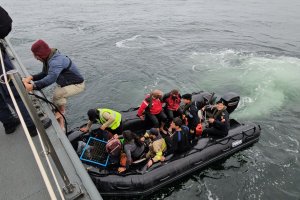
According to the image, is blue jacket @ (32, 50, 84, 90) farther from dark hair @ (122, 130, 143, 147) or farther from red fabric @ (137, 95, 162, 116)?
Result: red fabric @ (137, 95, 162, 116)

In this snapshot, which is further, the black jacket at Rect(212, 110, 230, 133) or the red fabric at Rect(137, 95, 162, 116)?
the red fabric at Rect(137, 95, 162, 116)

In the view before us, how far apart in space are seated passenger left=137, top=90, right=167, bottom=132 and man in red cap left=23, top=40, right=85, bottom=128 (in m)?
2.34

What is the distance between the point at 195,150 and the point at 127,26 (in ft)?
60.7

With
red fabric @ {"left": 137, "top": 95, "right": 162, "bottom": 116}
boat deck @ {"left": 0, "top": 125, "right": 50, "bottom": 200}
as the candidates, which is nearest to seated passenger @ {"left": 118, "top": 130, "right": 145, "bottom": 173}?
red fabric @ {"left": 137, "top": 95, "right": 162, "bottom": 116}

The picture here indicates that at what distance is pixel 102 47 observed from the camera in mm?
17797

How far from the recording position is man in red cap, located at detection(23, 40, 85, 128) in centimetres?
450

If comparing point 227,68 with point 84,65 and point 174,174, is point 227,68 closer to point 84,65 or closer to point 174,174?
point 84,65

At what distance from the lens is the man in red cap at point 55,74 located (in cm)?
450

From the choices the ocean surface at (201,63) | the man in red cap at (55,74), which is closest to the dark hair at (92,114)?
the man in red cap at (55,74)

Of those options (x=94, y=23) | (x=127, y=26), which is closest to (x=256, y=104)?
(x=127, y=26)

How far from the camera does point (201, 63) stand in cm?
1522

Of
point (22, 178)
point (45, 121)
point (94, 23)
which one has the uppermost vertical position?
point (45, 121)

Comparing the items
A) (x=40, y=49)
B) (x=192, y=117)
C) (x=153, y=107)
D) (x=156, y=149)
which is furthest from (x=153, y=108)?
(x=40, y=49)

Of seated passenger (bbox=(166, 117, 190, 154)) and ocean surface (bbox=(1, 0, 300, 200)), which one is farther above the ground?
seated passenger (bbox=(166, 117, 190, 154))
